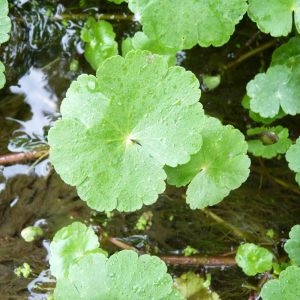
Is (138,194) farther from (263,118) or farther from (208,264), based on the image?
(263,118)

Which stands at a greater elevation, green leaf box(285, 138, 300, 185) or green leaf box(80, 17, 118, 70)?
green leaf box(80, 17, 118, 70)

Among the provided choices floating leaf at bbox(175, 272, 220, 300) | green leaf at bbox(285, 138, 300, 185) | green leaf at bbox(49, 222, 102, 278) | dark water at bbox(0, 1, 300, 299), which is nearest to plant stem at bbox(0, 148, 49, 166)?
dark water at bbox(0, 1, 300, 299)

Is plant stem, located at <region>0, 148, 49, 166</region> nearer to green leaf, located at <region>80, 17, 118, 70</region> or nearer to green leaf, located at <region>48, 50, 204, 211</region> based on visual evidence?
green leaf, located at <region>80, 17, 118, 70</region>

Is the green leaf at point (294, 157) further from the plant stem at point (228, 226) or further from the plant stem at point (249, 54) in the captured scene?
the plant stem at point (249, 54)

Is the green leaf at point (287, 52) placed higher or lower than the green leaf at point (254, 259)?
higher

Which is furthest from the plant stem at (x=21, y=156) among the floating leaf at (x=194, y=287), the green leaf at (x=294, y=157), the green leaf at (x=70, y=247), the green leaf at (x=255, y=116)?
the green leaf at (x=294, y=157)

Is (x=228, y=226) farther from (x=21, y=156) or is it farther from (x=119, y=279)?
(x=21, y=156)
